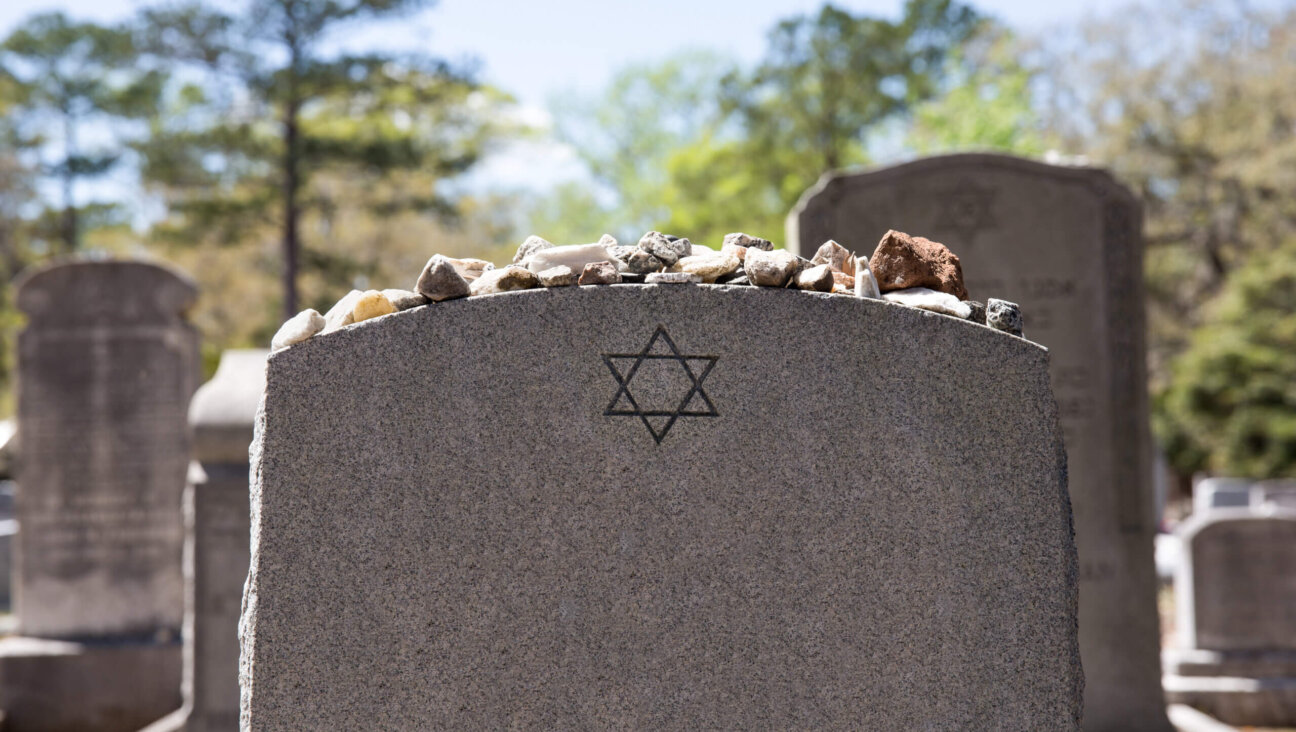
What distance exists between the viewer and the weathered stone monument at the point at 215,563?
17.0ft

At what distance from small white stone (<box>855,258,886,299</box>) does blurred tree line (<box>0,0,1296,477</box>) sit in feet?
47.3

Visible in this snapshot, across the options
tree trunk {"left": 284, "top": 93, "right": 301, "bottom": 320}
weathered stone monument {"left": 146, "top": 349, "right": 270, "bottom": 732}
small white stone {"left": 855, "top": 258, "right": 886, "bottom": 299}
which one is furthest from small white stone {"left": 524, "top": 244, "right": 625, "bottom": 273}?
tree trunk {"left": 284, "top": 93, "right": 301, "bottom": 320}

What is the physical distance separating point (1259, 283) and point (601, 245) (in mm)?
23274

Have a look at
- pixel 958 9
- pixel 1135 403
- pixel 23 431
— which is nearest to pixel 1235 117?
pixel 958 9

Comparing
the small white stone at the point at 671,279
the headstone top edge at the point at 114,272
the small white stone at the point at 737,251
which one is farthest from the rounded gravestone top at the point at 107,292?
the small white stone at the point at 671,279

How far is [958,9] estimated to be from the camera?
2248 centimetres

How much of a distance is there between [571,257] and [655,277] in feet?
0.62

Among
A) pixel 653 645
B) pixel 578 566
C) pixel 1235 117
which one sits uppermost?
pixel 1235 117

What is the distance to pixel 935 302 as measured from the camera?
2273 mm

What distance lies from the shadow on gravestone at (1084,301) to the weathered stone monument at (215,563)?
2789mm

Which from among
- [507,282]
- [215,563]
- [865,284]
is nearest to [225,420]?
[215,563]

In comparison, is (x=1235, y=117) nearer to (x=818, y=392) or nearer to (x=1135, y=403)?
(x=1135, y=403)

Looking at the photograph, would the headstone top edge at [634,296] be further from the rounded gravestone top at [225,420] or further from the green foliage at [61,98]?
the green foliage at [61,98]

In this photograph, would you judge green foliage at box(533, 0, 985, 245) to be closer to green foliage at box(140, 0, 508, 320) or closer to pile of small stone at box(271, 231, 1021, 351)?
green foliage at box(140, 0, 508, 320)
